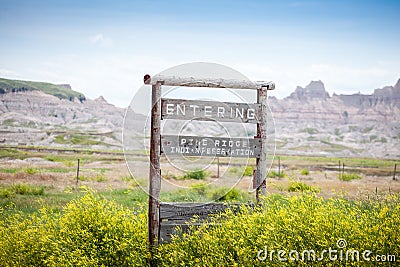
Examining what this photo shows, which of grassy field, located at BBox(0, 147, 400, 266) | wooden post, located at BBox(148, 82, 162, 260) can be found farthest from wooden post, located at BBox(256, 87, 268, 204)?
wooden post, located at BBox(148, 82, 162, 260)

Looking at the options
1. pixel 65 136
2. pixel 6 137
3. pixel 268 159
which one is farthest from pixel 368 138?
pixel 268 159

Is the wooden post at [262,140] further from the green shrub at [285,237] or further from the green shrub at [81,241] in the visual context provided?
the green shrub at [81,241]

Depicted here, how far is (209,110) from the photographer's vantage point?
25.4 ft

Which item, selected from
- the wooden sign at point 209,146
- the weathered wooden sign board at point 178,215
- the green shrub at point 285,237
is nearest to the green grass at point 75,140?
the wooden sign at point 209,146

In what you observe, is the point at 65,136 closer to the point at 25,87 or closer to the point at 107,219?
the point at 25,87

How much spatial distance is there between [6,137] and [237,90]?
10651 cm

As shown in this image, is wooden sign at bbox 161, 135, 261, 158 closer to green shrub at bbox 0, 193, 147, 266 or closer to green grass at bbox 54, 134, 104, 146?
green shrub at bbox 0, 193, 147, 266

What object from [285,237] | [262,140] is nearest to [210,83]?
[262,140]

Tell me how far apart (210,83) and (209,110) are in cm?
43

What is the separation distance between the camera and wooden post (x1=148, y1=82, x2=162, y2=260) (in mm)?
7344

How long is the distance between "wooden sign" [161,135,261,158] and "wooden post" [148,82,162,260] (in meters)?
0.12

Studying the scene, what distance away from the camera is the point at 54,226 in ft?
24.5

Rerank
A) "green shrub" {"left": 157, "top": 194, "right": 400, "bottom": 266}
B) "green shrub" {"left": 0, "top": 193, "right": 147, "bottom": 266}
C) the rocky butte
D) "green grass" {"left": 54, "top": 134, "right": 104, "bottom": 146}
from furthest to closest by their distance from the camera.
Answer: the rocky butte < "green grass" {"left": 54, "top": 134, "right": 104, "bottom": 146} < "green shrub" {"left": 0, "top": 193, "right": 147, "bottom": 266} < "green shrub" {"left": 157, "top": 194, "right": 400, "bottom": 266}

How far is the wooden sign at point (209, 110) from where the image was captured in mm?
7531
